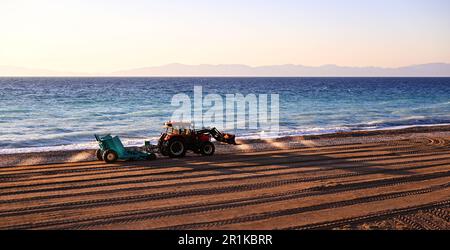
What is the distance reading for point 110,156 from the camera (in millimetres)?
13359

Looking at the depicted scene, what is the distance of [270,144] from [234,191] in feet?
25.9

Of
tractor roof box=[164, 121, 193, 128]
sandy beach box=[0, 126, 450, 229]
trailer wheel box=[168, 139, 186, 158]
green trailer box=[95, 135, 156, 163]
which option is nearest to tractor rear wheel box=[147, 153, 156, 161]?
green trailer box=[95, 135, 156, 163]

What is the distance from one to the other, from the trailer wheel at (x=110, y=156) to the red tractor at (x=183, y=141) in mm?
1426

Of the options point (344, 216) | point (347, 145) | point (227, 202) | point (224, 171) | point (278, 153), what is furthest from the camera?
point (347, 145)

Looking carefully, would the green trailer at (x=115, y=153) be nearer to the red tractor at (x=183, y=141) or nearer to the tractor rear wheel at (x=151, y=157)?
the tractor rear wheel at (x=151, y=157)

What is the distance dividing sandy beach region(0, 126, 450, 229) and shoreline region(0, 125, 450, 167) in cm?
11

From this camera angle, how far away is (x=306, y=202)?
917 centimetres

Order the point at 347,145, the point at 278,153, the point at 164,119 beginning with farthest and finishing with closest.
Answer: the point at 164,119 < the point at 347,145 < the point at 278,153

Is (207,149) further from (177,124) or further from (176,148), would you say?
(177,124)

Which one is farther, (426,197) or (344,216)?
(426,197)

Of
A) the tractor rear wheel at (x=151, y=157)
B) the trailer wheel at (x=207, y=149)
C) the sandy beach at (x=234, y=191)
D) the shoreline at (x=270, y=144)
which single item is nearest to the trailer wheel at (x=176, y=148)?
the sandy beach at (x=234, y=191)
